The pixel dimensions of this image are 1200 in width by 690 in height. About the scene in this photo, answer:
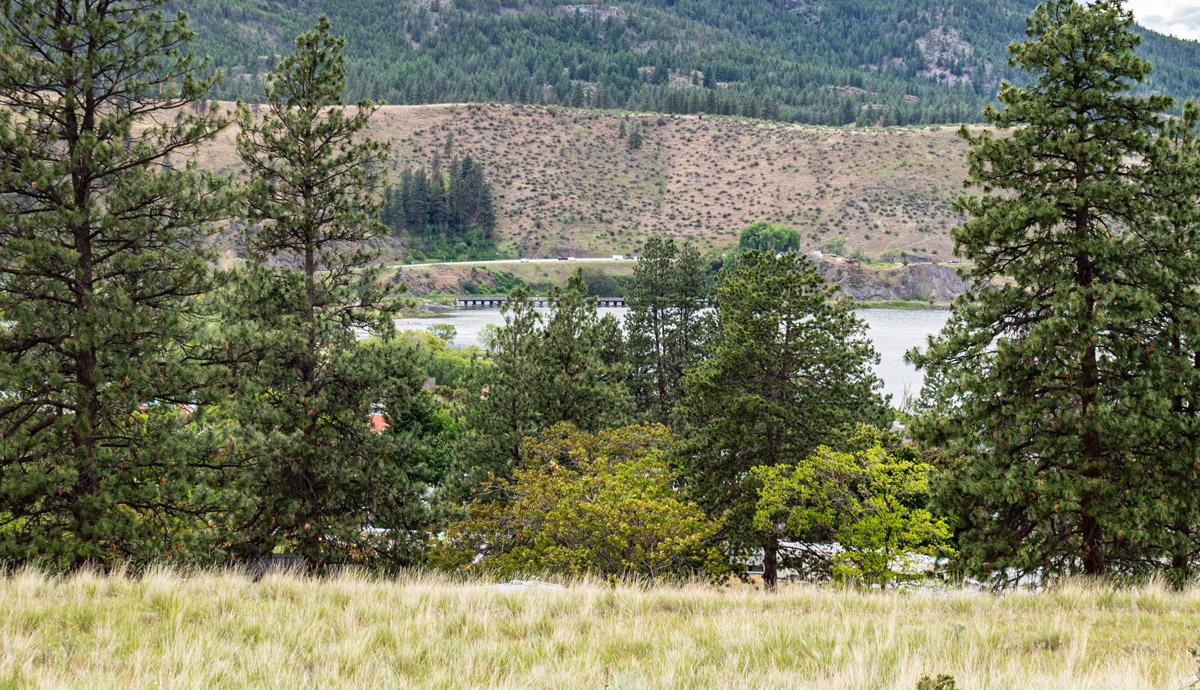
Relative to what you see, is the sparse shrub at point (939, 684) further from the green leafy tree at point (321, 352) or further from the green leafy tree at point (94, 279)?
the green leafy tree at point (321, 352)

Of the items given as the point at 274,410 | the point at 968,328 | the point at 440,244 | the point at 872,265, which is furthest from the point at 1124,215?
the point at 440,244

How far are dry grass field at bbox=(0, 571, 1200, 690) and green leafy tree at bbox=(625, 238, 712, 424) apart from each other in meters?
35.1

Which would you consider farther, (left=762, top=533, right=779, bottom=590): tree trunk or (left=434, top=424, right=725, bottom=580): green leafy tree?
(left=762, top=533, right=779, bottom=590): tree trunk

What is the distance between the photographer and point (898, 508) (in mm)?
20734

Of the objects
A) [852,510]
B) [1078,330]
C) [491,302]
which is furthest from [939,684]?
[491,302]

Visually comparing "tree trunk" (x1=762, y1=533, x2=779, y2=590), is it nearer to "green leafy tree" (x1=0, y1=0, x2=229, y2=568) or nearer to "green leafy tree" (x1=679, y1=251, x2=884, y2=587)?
"green leafy tree" (x1=679, y1=251, x2=884, y2=587)

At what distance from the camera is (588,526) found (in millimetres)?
19016

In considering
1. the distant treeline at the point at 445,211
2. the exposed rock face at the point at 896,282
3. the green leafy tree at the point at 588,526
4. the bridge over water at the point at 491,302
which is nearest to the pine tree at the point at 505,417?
the green leafy tree at the point at 588,526

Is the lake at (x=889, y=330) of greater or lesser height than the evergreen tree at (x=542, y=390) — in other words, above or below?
below

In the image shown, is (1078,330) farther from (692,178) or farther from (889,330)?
(692,178)

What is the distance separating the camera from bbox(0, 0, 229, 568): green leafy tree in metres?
13.3

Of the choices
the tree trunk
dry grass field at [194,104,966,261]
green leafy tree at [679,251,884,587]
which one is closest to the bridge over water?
dry grass field at [194,104,966,261]

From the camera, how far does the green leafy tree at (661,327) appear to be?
45.1 metres

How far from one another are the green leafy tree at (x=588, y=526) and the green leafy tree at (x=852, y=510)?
1.95 meters
